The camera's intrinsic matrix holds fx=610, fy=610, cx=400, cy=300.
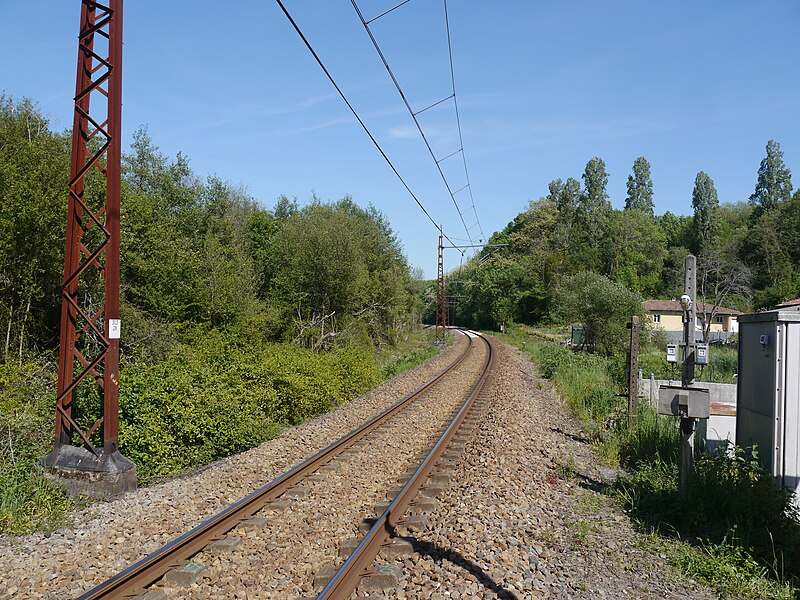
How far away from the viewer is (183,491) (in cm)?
805

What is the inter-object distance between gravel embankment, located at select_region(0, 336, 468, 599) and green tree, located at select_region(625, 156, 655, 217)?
100 meters

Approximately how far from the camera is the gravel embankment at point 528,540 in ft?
17.3

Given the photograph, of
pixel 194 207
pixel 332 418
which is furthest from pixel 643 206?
pixel 332 418

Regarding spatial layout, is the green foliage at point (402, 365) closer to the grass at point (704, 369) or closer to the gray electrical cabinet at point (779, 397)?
the grass at point (704, 369)

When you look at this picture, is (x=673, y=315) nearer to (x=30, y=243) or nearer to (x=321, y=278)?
(x=321, y=278)

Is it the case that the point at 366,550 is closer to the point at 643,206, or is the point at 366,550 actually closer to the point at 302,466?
the point at 302,466

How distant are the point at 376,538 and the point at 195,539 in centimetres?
181

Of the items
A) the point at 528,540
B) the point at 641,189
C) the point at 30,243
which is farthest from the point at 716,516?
the point at 641,189

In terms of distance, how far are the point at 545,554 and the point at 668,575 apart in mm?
1111

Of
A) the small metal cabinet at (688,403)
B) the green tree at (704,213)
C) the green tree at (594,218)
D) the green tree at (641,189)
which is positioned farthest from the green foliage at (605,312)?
Result: the green tree at (641,189)

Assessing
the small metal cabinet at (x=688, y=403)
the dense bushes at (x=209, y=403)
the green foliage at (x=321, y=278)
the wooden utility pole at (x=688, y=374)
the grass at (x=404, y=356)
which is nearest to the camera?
the small metal cabinet at (x=688, y=403)

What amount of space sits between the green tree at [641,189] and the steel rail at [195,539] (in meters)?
101

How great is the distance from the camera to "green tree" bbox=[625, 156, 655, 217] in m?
101

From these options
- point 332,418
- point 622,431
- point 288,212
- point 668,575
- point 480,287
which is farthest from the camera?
point 480,287
